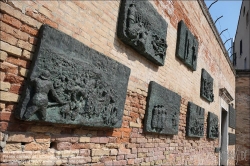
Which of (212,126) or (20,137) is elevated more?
(212,126)

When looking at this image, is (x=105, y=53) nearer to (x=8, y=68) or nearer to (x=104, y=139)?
(x=104, y=139)

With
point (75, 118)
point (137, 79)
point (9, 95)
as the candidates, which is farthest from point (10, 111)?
point (137, 79)

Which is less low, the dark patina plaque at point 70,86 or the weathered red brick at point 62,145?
the dark patina plaque at point 70,86

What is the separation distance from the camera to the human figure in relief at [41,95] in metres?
2.05

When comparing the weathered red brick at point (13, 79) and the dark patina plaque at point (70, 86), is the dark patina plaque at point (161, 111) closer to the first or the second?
the dark patina plaque at point (70, 86)

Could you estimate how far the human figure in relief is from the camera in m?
2.05

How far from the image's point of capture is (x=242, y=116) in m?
11.4

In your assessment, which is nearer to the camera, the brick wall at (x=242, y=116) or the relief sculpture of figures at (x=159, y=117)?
the relief sculpture of figures at (x=159, y=117)

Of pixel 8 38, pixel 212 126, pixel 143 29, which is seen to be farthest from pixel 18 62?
pixel 212 126

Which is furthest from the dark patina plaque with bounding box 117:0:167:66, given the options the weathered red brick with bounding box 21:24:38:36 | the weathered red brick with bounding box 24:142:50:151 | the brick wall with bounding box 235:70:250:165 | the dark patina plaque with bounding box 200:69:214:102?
the brick wall with bounding box 235:70:250:165

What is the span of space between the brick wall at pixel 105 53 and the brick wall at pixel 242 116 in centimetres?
701

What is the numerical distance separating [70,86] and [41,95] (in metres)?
0.35

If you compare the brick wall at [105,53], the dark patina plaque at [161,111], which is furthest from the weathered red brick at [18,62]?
the dark patina plaque at [161,111]

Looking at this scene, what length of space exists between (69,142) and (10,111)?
72cm
